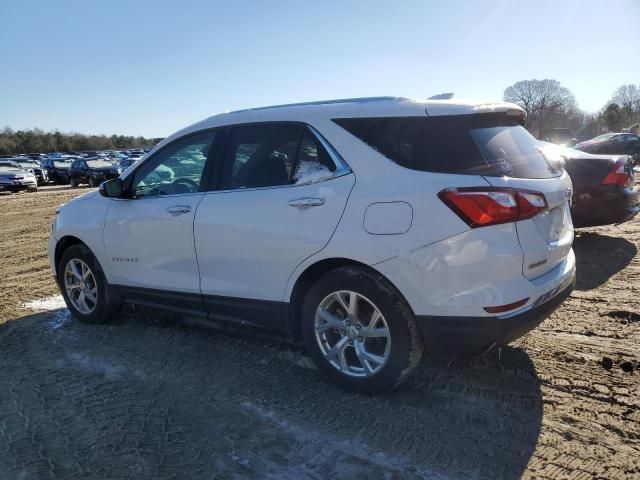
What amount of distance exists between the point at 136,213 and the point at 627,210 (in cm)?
568

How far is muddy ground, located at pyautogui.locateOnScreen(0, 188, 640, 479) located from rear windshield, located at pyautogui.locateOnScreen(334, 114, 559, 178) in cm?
138

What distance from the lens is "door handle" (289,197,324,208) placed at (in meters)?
3.23

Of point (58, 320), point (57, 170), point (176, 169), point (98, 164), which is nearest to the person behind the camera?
point (176, 169)


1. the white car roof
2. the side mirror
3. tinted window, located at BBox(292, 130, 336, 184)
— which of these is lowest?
the side mirror

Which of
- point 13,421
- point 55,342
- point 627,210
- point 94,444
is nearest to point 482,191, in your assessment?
point 94,444

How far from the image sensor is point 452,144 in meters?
3.00

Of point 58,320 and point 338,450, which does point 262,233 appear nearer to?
point 338,450

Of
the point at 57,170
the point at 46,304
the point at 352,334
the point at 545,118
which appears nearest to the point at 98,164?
the point at 57,170

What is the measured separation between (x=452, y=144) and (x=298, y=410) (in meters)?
1.84

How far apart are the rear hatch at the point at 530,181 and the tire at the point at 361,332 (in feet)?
2.48

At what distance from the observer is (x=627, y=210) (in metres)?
6.42

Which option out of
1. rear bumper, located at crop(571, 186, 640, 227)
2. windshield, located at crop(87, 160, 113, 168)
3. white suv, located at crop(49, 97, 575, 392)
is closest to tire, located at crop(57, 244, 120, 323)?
white suv, located at crop(49, 97, 575, 392)

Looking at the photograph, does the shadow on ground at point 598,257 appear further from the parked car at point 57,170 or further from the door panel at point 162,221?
the parked car at point 57,170

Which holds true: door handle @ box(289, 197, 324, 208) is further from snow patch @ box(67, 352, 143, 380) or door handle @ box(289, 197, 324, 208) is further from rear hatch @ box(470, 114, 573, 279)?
snow patch @ box(67, 352, 143, 380)
